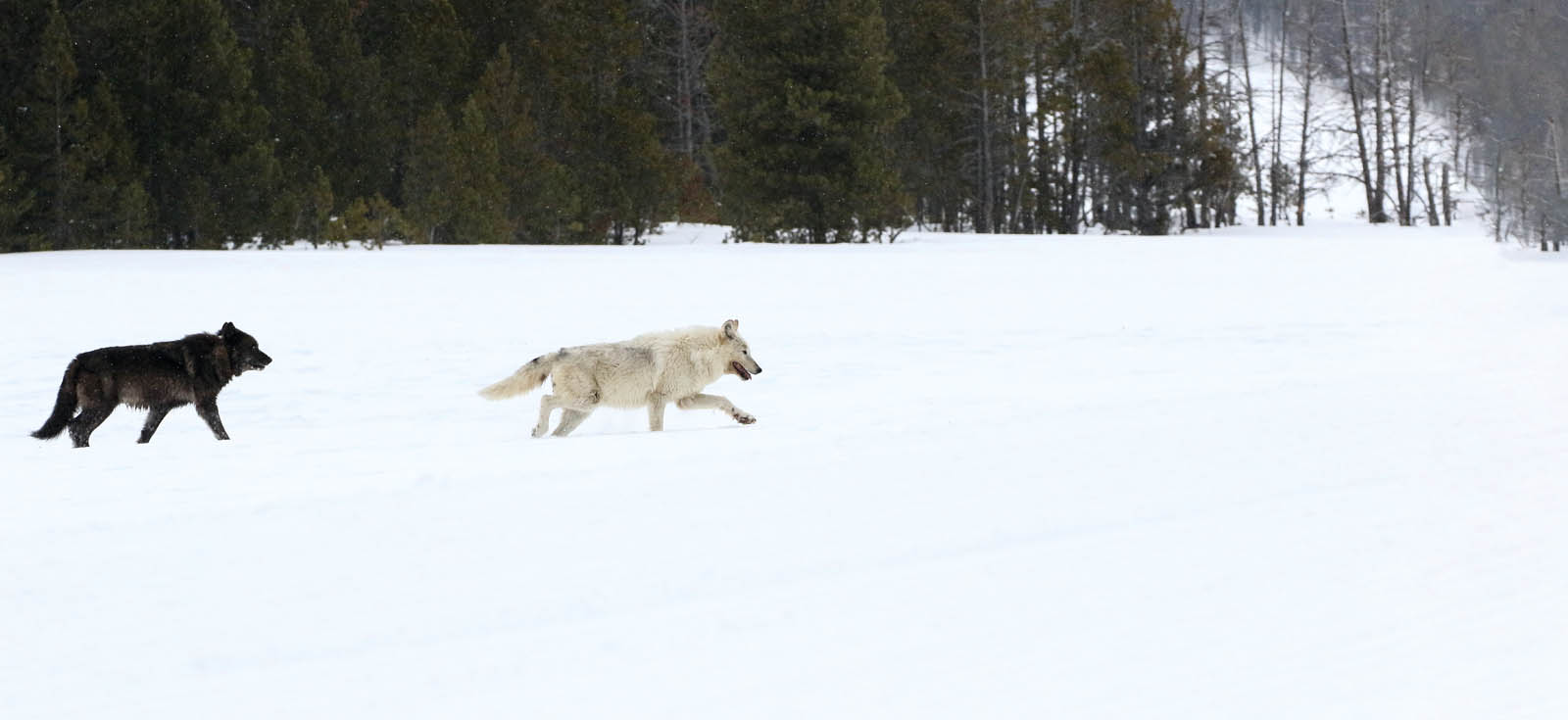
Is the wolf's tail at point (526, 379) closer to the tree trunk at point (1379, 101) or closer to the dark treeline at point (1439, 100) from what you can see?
the dark treeline at point (1439, 100)

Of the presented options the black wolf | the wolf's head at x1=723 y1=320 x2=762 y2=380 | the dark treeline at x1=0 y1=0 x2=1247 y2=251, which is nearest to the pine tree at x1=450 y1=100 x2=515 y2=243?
the dark treeline at x1=0 y1=0 x2=1247 y2=251

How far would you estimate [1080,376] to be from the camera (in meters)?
13.9

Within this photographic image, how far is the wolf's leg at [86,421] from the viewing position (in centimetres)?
934

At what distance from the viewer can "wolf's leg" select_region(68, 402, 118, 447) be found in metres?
9.34

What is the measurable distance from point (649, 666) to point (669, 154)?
1269 inches

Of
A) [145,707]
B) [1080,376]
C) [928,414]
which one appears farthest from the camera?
[1080,376]

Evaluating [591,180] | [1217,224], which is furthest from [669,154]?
[1217,224]

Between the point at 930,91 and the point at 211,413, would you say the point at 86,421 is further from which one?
the point at 930,91

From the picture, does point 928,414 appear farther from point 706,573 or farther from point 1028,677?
point 1028,677

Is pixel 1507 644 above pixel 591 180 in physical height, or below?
below

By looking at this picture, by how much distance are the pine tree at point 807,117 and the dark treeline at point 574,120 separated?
0.06 meters

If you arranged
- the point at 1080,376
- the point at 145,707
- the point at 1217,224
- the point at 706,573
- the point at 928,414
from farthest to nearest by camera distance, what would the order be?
the point at 1217,224 → the point at 1080,376 → the point at 928,414 → the point at 706,573 → the point at 145,707

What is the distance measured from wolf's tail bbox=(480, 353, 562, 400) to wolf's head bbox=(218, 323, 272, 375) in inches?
68.1

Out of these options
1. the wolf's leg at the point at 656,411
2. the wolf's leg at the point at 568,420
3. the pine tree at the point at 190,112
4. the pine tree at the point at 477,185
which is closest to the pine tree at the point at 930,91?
the pine tree at the point at 477,185
